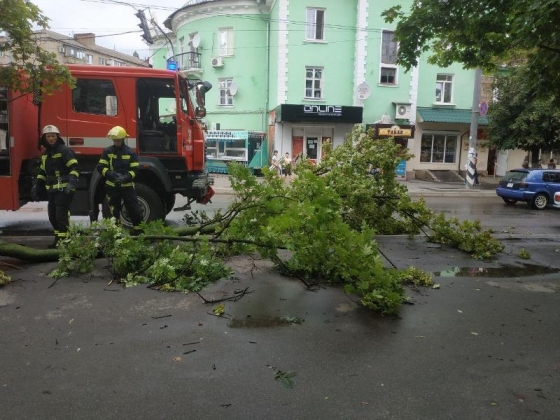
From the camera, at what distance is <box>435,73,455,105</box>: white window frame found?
27.0 meters

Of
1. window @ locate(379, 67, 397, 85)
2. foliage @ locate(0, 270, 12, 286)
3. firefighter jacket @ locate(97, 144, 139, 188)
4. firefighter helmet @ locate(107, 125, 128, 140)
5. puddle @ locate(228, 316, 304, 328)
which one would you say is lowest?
puddle @ locate(228, 316, 304, 328)

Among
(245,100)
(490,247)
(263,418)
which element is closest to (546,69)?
(490,247)

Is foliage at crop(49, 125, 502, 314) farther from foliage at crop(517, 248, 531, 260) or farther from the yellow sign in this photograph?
the yellow sign

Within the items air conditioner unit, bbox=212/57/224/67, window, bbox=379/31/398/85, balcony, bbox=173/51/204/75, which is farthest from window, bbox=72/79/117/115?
balcony, bbox=173/51/204/75

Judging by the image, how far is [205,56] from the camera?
28375 mm

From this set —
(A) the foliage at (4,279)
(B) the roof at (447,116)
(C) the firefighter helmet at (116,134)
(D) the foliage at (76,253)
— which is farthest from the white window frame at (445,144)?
(A) the foliage at (4,279)

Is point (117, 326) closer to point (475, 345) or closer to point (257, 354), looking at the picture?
point (257, 354)

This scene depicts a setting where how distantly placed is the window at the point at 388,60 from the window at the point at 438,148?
3959mm

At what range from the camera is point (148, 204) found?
797cm

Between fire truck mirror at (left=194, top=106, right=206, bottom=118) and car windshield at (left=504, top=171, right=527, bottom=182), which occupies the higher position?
fire truck mirror at (left=194, top=106, right=206, bottom=118)

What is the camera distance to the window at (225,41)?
2761 centimetres

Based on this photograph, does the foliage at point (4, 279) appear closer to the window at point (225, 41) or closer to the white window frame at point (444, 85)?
the window at point (225, 41)

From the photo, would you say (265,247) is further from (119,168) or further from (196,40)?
(196,40)

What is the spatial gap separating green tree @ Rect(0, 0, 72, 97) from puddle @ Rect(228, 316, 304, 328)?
14.8ft
